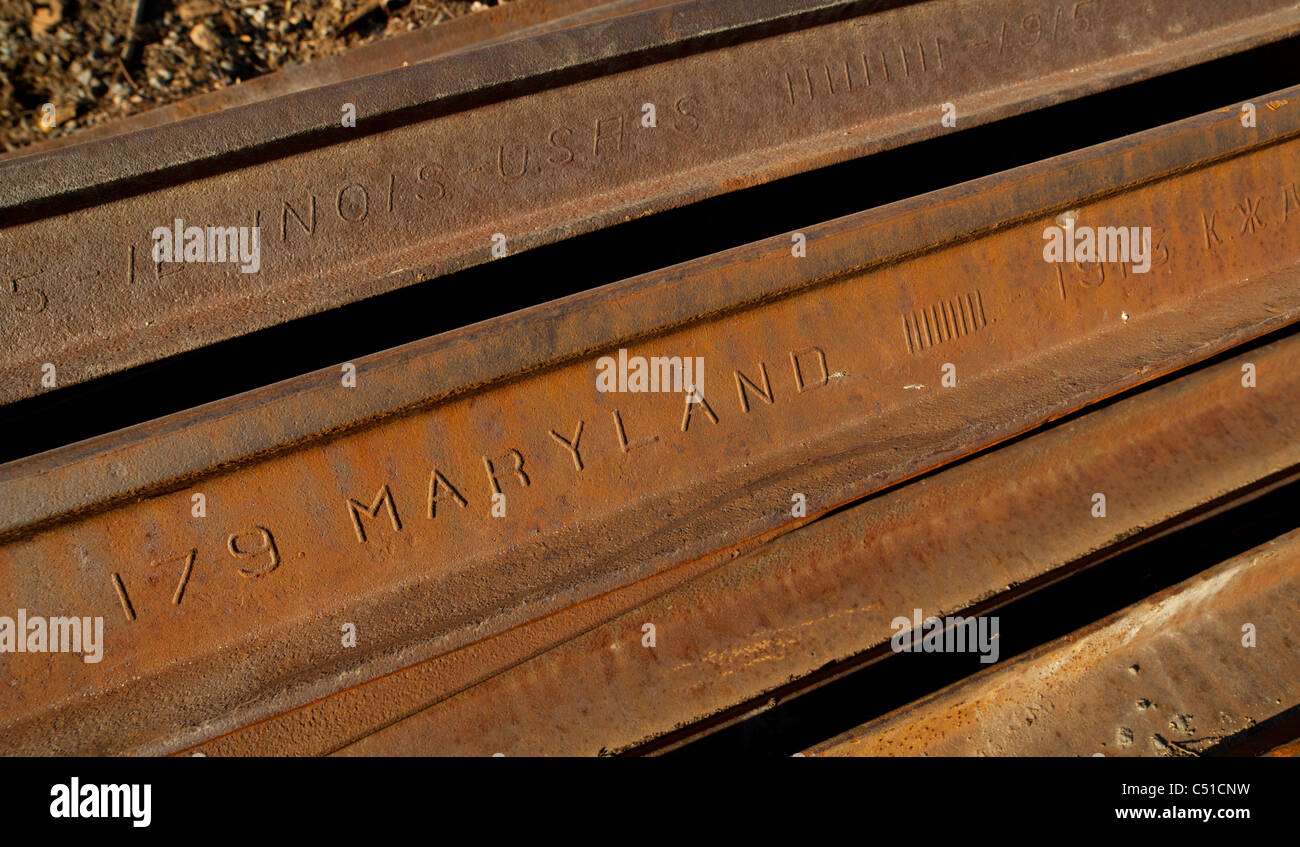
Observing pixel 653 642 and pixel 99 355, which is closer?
pixel 99 355

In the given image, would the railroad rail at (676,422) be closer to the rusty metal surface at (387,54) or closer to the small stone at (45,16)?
the rusty metal surface at (387,54)

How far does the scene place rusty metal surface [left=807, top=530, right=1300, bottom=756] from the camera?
6.39 ft

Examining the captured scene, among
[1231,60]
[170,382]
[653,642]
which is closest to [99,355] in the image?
[170,382]

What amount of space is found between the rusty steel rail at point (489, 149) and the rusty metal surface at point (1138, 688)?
1391mm

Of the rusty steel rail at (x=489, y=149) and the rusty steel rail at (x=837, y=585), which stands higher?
the rusty steel rail at (x=489, y=149)

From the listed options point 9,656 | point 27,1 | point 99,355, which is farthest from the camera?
point 27,1

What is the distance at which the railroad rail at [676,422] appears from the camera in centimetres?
168

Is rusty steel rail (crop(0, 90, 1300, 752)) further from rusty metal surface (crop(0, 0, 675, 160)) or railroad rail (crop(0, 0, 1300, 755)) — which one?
rusty metal surface (crop(0, 0, 675, 160))

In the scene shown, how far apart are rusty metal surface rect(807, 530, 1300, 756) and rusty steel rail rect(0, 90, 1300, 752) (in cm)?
57

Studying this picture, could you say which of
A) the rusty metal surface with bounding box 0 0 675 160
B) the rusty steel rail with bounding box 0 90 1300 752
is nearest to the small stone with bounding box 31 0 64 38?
the rusty metal surface with bounding box 0 0 675 160

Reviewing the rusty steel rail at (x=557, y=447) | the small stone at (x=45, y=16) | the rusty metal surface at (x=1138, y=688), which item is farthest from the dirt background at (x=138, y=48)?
the rusty metal surface at (x=1138, y=688)
